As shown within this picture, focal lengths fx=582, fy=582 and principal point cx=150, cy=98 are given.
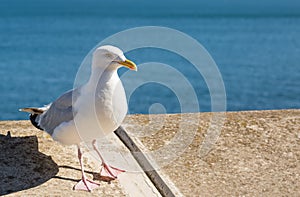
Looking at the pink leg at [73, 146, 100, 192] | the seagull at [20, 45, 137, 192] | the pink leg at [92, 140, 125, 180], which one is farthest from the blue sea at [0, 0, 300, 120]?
the pink leg at [73, 146, 100, 192]

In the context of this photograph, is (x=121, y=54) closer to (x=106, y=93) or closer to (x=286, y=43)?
(x=106, y=93)

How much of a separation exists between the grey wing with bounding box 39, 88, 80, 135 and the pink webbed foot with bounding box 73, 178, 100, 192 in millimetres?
432

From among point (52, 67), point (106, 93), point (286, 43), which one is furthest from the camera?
point (286, 43)

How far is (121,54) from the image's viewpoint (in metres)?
3.75

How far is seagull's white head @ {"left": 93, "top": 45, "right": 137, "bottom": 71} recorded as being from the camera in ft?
12.3

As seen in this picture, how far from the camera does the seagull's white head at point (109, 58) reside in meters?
3.74

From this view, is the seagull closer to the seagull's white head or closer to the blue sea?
the seagull's white head

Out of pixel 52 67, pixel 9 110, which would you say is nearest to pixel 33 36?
pixel 52 67

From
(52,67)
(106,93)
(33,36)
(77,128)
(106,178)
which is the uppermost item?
(106,93)

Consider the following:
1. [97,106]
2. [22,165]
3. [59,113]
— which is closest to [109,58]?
[97,106]

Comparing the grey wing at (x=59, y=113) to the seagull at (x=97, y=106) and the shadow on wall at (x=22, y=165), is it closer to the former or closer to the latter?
the seagull at (x=97, y=106)

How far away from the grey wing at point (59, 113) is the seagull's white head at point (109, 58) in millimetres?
293

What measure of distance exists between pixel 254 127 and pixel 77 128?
167 centimetres

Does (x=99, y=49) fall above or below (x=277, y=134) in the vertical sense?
above
